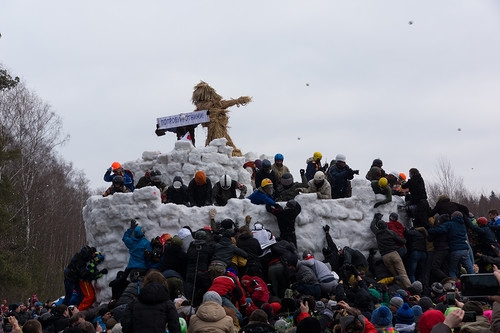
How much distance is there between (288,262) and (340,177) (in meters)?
3.86

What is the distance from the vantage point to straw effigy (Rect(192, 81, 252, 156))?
76.3ft

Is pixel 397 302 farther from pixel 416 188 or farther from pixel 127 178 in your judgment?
pixel 127 178

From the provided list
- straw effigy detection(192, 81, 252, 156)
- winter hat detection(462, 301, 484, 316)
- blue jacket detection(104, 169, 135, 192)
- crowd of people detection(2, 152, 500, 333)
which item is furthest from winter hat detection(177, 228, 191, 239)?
winter hat detection(462, 301, 484, 316)

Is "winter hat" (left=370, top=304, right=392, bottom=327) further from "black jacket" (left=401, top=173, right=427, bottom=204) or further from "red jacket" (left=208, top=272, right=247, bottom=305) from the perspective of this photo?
"black jacket" (left=401, top=173, right=427, bottom=204)

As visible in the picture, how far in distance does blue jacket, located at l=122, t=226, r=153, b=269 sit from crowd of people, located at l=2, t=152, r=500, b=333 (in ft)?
0.06

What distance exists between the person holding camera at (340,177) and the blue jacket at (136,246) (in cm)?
490

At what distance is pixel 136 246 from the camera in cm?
1606

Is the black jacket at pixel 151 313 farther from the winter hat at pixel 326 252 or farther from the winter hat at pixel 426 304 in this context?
the winter hat at pixel 326 252

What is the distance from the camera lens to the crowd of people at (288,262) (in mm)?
12711

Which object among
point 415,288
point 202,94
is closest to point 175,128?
point 202,94

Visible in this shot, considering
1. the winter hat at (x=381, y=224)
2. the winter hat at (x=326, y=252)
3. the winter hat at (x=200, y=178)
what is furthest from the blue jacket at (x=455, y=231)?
the winter hat at (x=200, y=178)

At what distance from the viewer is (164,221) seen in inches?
659

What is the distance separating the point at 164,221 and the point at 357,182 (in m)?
4.32

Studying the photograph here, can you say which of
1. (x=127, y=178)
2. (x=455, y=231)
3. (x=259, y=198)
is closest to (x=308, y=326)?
(x=259, y=198)
